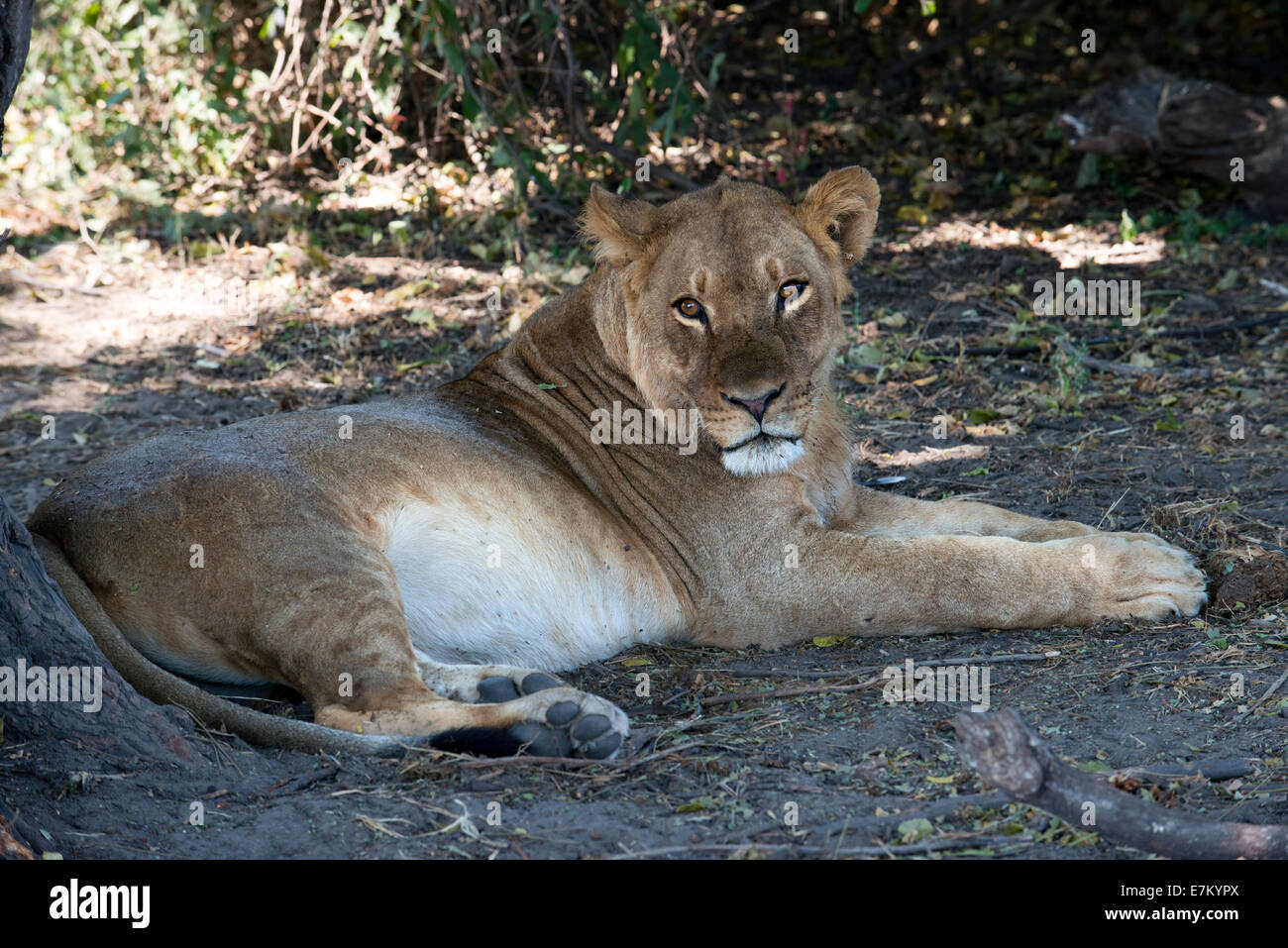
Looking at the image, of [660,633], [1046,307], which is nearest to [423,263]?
[1046,307]

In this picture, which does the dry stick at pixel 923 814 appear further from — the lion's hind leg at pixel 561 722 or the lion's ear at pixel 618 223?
the lion's ear at pixel 618 223

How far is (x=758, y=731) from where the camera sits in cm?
358

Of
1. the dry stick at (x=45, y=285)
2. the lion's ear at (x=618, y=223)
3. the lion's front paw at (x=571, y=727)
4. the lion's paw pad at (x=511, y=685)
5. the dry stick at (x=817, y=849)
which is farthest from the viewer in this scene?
the dry stick at (x=45, y=285)

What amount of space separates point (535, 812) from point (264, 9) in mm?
7794

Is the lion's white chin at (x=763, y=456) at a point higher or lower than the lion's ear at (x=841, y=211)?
lower

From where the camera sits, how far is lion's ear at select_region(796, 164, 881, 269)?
4.53 m

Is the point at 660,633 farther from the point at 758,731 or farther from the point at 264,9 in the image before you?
the point at 264,9

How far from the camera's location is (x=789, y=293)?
4367mm

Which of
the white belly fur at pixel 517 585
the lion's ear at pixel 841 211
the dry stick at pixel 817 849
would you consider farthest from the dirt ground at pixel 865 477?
the lion's ear at pixel 841 211

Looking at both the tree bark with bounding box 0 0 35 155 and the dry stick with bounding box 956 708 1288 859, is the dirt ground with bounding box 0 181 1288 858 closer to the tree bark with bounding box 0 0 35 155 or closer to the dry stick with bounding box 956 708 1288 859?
the dry stick with bounding box 956 708 1288 859

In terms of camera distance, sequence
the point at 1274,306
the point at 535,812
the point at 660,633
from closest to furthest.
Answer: the point at 535,812 → the point at 660,633 → the point at 1274,306

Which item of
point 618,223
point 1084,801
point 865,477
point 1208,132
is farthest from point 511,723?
point 1208,132

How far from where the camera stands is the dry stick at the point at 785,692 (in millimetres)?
3797

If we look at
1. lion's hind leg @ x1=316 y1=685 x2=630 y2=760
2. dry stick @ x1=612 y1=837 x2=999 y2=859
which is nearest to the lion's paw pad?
lion's hind leg @ x1=316 y1=685 x2=630 y2=760
